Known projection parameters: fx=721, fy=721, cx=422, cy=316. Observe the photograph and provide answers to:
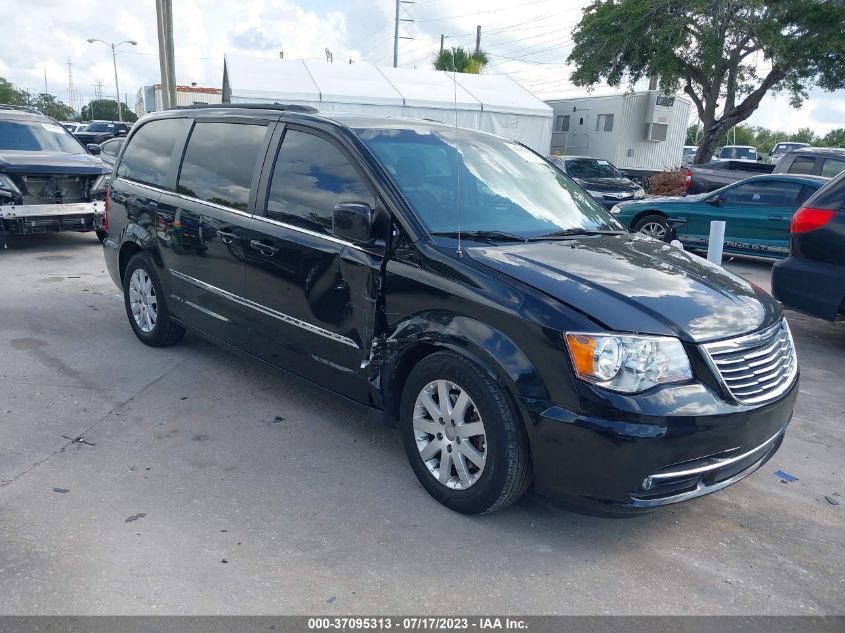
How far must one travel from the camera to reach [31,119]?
36.5 ft

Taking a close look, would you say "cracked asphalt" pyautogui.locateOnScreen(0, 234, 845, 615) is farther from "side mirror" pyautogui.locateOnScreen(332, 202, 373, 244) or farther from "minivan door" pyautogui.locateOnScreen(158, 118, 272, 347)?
"side mirror" pyautogui.locateOnScreen(332, 202, 373, 244)

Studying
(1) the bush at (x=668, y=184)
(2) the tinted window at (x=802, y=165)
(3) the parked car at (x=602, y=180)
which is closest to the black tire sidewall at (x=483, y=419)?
(3) the parked car at (x=602, y=180)

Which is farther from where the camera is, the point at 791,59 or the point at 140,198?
the point at 791,59

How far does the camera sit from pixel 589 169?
17344mm

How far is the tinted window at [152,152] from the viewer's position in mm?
5379

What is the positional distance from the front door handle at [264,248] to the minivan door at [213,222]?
11cm

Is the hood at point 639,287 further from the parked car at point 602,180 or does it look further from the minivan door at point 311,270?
the parked car at point 602,180

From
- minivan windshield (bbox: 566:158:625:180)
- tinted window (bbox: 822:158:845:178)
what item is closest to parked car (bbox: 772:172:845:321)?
tinted window (bbox: 822:158:845:178)

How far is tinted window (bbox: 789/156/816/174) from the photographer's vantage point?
14.7m

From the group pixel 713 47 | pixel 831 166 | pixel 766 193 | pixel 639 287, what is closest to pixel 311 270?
pixel 639 287

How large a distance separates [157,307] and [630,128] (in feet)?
87.5

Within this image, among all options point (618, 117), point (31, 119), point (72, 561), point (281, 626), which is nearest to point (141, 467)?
point (72, 561)

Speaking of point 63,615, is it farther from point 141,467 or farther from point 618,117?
point 618,117

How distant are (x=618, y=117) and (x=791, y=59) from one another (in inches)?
277
